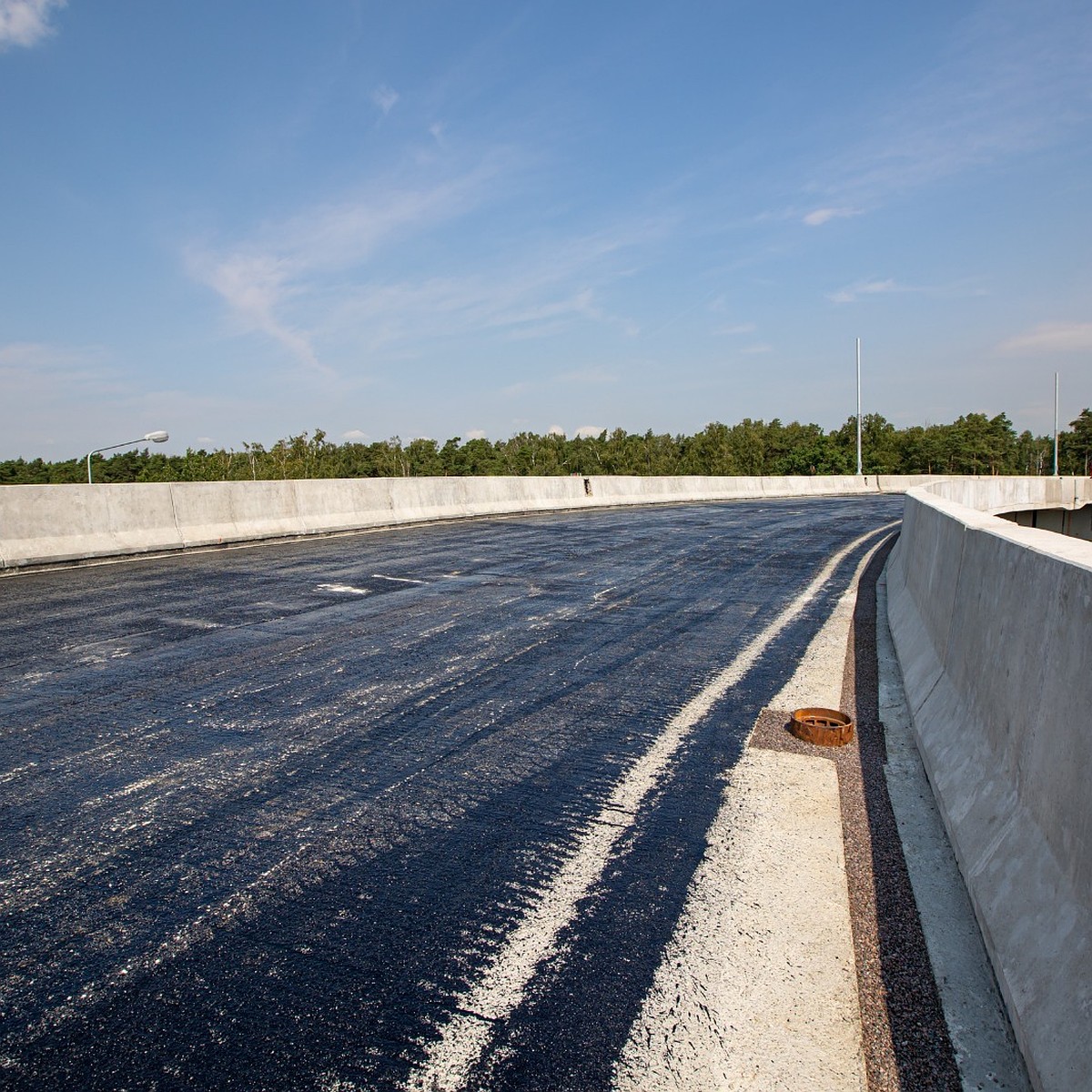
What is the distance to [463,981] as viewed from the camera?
8.41 feet

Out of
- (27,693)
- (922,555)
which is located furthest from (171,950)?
(922,555)

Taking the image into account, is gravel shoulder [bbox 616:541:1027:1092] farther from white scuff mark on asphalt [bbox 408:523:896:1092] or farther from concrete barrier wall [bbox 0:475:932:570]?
concrete barrier wall [bbox 0:475:932:570]

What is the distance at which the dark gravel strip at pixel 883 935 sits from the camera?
2.27m

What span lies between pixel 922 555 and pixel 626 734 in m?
4.09

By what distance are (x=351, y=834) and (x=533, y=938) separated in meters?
1.10

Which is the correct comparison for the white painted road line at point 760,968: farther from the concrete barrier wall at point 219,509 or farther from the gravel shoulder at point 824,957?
the concrete barrier wall at point 219,509

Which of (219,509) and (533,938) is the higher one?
(219,509)

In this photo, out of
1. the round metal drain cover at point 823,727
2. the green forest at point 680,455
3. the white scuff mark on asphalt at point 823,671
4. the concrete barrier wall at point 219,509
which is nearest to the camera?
the round metal drain cover at point 823,727

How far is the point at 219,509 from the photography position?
15.4 m

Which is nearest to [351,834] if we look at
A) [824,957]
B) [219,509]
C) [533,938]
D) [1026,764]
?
[533,938]

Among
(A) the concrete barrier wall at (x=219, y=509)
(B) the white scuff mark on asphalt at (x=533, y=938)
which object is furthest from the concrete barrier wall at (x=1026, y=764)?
(A) the concrete barrier wall at (x=219, y=509)

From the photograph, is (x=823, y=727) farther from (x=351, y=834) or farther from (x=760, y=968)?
(x=351, y=834)

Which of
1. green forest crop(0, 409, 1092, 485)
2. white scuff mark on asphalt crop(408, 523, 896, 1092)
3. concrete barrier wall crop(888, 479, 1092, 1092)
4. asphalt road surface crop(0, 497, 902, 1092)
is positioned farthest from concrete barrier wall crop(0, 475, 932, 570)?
green forest crop(0, 409, 1092, 485)

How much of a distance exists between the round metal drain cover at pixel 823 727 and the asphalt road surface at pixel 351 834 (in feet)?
1.00
